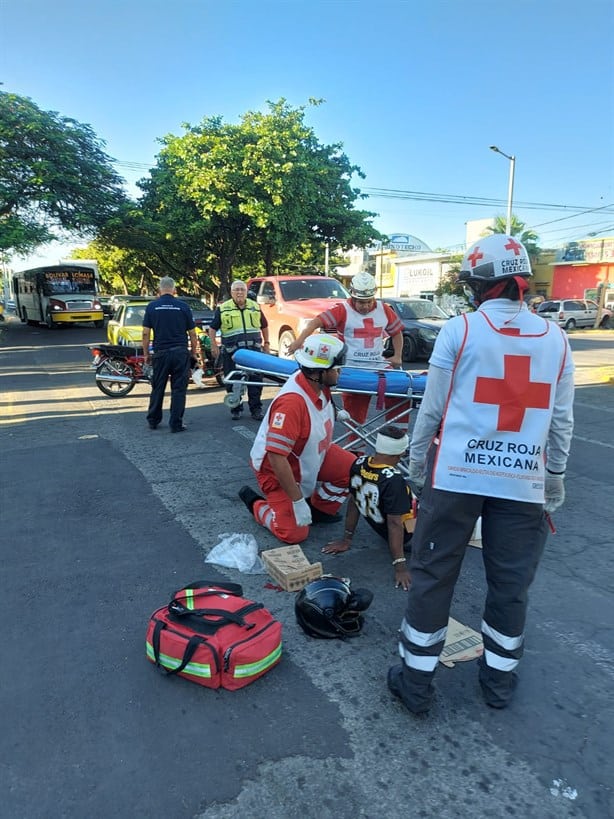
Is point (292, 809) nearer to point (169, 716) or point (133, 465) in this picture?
point (169, 716)

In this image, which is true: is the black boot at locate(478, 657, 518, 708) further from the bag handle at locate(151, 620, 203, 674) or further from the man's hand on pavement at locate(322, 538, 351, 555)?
the man's hand on pavement at locate(322, 538, 351, 555)

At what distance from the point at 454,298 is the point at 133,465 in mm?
37008

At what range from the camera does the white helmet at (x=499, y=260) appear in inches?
92.4

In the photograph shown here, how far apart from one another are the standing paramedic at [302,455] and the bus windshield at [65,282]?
26926mm

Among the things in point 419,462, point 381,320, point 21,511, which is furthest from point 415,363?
point 419,462

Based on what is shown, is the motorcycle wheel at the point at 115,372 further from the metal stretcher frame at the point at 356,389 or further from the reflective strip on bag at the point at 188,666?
the reflective strip on bag at the point at 188,666

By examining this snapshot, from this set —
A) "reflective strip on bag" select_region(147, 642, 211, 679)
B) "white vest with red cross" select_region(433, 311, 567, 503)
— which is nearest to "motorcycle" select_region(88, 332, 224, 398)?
"reflective strip on bag" select_region(147, 642, 211, 679)

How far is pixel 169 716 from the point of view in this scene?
8.00 ft

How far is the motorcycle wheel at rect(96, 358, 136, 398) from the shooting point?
9.79 meters

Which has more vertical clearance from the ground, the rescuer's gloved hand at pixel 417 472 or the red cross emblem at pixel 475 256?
the red cross emblem at pixel 475 256

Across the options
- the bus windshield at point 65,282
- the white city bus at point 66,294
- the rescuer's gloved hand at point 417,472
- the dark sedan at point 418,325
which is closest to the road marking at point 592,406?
the dark sedan at point 418,325

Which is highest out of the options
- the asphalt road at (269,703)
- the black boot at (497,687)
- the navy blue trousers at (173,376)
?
the navy blue trousers at (173,376)

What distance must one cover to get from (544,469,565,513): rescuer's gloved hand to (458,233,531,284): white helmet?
88cm

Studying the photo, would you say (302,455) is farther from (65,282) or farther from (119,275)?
(119,275)
